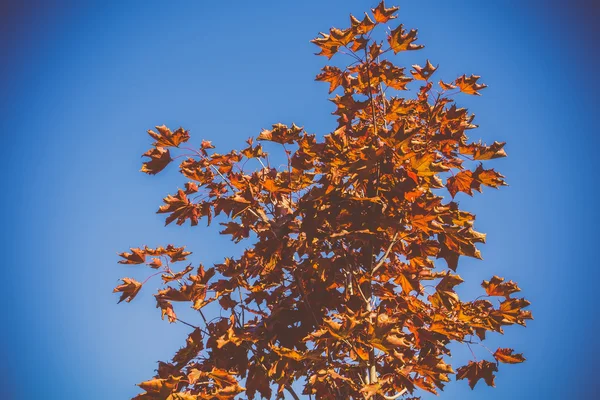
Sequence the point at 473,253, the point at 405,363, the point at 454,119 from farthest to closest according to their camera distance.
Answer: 1. the point at 454,119
2. the point at 405,363
3. the point at 473,253

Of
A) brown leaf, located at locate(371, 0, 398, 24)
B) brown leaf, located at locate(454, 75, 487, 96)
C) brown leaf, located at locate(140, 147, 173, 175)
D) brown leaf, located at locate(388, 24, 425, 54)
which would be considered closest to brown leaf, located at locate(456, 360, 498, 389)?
brown leaf, located at locate(454, 75, 487, 96)

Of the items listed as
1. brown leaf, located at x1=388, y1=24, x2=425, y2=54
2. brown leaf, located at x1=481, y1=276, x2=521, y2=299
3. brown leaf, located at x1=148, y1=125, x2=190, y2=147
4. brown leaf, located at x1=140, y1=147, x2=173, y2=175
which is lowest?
brown leaf, located at x1=481, y1=276, x2=521, y2=299

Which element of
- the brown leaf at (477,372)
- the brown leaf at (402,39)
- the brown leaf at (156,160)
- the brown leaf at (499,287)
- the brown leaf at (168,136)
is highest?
the brown leaf at (402,39)

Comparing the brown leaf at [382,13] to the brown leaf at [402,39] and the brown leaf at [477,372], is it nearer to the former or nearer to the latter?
the brown leaf at [402,39]

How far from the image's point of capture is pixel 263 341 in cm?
308

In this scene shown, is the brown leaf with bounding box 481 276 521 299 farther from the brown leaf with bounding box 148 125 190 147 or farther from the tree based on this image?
the brown leaf with bounding box 148 125 190 147

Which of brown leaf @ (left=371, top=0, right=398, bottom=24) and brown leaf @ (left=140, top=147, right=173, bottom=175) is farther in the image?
brown leaf @ (left=140, top=147, right=173, bottom=175)

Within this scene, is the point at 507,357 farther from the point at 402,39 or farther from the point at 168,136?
the point at 168,136

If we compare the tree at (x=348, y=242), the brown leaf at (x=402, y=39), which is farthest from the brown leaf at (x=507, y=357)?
the brown leaf at (x=402, y=39)

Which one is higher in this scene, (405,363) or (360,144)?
(360,144)

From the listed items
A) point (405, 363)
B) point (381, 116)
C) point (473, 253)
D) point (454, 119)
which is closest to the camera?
point (473, 253)

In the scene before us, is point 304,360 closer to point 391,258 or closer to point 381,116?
point 391,258

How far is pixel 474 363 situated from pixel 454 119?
5.83 feet

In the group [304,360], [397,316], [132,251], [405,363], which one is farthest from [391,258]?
[132,251]
